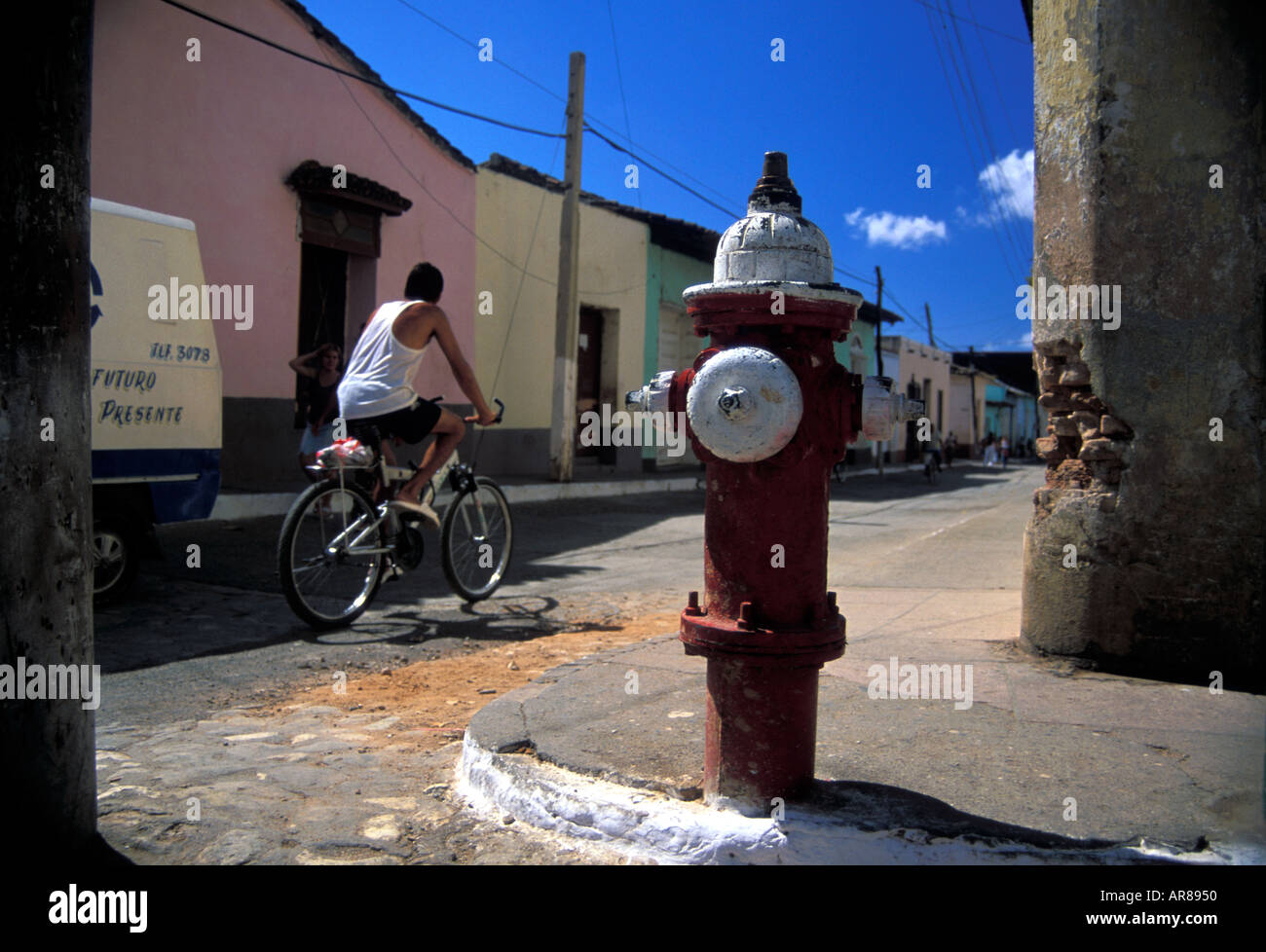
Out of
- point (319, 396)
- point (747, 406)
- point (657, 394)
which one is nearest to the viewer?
point (747, 406)

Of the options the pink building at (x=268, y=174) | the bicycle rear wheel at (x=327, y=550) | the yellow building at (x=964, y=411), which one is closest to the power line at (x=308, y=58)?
the pink building at (x=268, y=174)

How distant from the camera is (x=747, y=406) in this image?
207cm

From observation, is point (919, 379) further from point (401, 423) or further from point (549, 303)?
point (401, 423)

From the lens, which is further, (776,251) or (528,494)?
(528,494)

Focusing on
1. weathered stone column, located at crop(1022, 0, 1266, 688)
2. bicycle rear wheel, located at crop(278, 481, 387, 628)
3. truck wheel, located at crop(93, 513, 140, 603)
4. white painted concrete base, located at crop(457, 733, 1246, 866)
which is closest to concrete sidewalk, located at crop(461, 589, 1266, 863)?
white painted concrete base, located at crop(457, 733, 1246, 866)

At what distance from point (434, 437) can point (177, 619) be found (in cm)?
162

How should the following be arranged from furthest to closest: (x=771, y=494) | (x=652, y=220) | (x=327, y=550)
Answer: (x=652, y=220), (x=327, y=550), (x=771, y=494)

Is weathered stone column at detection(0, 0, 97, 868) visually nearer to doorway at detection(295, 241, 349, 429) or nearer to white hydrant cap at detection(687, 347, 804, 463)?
white hydrant cap at detection(687, 347, 804, 463)

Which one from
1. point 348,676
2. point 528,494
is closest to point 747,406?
point 348,676

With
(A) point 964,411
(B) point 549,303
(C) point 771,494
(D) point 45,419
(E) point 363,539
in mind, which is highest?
(B) point 549,303

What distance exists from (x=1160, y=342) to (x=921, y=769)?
6.60 ft

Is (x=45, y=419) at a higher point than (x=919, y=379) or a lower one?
lower

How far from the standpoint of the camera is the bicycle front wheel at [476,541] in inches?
214
